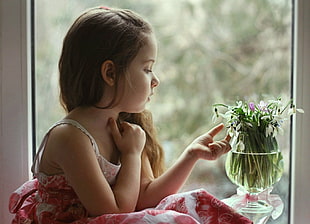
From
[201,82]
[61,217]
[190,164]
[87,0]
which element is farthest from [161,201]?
[87,0]

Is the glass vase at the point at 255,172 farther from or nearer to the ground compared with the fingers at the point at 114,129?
nearer to the ground

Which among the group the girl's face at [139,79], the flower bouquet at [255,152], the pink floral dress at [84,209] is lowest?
the pink floral dress at [84,209]

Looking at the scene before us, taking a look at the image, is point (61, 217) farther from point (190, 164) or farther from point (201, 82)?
point (201, 82)

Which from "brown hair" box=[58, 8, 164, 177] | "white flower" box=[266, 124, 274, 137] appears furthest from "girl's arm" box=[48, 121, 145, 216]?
"white flower" box=[266, 124, 274, 137]

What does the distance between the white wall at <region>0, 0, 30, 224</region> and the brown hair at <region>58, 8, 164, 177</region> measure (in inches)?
8.2

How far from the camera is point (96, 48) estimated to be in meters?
1.17

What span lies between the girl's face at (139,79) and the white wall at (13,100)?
1.11ft

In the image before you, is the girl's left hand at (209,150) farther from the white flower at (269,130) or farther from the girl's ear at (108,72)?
the girl's ear at (108,72)

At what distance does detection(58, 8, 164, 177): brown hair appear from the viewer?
118 centimetres

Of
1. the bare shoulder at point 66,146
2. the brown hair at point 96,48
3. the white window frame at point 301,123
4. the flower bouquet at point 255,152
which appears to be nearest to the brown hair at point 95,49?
the brown hair at point 96,48

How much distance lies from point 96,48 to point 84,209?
1.27ft

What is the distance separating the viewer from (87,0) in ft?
4.63

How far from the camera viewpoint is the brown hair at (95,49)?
3.86 feet

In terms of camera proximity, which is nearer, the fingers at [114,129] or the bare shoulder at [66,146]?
the bare shoulder at [66,146]
